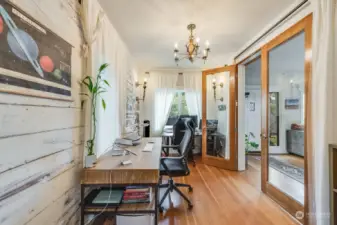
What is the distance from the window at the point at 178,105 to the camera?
18.1 feet

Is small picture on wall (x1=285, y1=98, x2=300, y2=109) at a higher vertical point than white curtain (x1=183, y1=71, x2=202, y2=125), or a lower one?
lower

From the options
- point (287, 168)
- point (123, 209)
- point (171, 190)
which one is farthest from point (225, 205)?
point (287, 168)

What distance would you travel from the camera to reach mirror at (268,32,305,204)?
2.67 m

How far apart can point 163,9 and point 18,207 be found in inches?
89.2

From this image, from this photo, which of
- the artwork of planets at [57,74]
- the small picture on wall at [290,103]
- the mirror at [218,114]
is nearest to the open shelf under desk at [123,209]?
the artwork of planets at [57,74]

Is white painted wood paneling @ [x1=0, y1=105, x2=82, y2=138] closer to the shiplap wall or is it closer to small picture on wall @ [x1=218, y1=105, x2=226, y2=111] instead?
the shiplap wall

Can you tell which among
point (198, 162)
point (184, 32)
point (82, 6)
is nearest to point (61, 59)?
point (82, 6)

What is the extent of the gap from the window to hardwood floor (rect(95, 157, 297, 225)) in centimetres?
234

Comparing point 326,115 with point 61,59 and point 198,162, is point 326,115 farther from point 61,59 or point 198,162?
Result: point 198,162

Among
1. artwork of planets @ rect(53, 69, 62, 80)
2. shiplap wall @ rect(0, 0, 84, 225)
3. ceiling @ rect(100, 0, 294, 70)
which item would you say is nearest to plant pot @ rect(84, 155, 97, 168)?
shiplap wall @ rect(0, 0, 84, 225)

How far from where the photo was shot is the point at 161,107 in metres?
5.43

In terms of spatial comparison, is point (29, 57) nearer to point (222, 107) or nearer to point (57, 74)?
point (57, 74)

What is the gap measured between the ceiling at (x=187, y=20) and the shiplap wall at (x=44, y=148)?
97 cm

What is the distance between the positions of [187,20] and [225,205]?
8.16 ft
